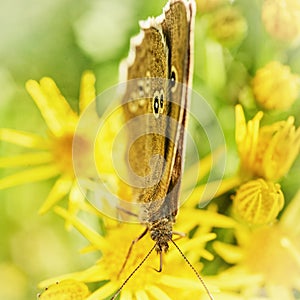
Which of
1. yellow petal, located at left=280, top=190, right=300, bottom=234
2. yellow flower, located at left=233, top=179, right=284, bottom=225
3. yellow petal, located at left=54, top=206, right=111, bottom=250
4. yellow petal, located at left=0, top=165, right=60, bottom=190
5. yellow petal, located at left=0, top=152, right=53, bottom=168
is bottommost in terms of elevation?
yellow petal, located at left=280, top=190, right=300, bottom=234

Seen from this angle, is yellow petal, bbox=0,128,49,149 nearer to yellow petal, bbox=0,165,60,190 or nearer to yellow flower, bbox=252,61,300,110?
yellow petal, bbox=0,165,60,190

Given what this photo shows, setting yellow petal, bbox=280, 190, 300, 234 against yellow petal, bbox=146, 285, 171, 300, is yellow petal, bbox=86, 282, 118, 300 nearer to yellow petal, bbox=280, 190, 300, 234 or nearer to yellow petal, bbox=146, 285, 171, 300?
yellow petal, bbox=146, 285, 171, 300

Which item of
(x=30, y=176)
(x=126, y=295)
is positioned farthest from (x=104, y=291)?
(x=30, y=176)

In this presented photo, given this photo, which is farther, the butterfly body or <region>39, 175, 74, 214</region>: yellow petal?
<region>39, 175, 74, 214</region>: yellow petal

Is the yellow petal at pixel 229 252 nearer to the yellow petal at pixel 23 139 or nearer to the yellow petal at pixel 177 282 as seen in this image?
the yellow petal at pixel 177 282

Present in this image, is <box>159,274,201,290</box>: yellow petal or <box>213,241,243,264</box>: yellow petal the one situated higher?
<box>213,241,243,264</box>: yellow petal

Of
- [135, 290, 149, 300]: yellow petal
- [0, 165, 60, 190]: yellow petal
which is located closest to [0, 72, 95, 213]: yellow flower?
[0, 165, 60, 190]: yellow petal

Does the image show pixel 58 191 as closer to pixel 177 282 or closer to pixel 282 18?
pixel 177 282
